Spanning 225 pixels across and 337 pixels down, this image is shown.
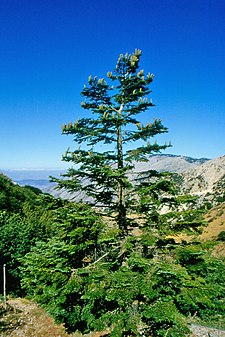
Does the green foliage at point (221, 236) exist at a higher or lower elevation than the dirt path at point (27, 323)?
lower

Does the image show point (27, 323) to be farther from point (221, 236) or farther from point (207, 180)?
point (207, 180)

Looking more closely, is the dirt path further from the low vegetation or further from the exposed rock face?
the exposed rock face

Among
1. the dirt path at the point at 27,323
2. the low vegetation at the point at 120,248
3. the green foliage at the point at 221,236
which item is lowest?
the green foliage at the point at 221,236

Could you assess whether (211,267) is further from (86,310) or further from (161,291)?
Answer: (86,310)

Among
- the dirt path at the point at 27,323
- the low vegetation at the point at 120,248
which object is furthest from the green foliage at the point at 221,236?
the low vegetation at the point at 120,248

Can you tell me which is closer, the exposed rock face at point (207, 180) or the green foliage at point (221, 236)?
the green foliage at point (221, 236)

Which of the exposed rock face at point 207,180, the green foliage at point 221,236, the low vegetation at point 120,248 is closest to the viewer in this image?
the low vegetation at point 120,248

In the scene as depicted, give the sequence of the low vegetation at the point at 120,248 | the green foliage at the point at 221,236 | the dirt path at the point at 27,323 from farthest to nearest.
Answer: the green foliage at the point at 221,236
the dirt path at the point at 27,323
the low vegetation at the point at 120,248

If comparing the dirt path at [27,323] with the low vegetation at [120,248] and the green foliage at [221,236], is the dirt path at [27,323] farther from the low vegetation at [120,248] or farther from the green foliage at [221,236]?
the green foliage at [221,236]

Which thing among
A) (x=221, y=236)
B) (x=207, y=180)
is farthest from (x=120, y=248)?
(x=207, y=180)

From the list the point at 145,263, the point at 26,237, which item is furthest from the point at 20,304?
the point at 145,263

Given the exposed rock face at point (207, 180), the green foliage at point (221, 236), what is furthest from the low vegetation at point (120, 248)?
the exposed rock face at point (207, 180)

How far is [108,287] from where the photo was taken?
809 centimetres

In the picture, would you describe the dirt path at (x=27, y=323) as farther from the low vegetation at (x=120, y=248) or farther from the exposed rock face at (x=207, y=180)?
the exposed rock face at (x=207, y=180)
